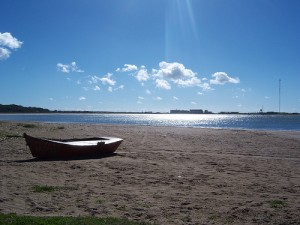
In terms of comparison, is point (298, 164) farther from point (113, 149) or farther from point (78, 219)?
point (78, 219)

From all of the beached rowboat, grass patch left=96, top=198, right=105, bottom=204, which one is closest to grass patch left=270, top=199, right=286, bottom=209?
grass patch left=96, top=198, right=105, bottom=204

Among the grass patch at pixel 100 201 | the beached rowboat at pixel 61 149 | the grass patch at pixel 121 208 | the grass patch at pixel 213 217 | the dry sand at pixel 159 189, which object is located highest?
the beached rowboat at pixel 61 149

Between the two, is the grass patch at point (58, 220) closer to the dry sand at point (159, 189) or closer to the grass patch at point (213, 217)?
the dry sand at point (159, 189)

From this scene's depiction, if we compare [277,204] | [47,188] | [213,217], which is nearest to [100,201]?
[47,188]

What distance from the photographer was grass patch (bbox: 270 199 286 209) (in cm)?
773

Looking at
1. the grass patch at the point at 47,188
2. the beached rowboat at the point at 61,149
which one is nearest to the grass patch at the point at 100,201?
the grass patch at the point at 47,188

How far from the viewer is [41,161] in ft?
45.0

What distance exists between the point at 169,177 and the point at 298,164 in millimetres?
6845

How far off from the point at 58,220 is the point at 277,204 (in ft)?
15.9

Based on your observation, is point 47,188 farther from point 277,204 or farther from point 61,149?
point 61,149

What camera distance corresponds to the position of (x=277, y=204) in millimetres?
7906

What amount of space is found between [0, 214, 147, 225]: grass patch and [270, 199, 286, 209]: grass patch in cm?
322

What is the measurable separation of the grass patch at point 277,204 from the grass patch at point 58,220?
322 cm

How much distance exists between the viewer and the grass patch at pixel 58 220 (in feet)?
19.3
